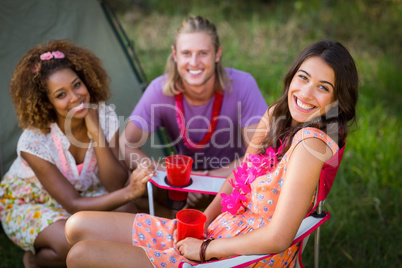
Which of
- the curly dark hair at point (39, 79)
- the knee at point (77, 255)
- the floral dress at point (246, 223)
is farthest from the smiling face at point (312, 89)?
the curly dark hair at point (39, 79)

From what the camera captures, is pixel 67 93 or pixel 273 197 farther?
pixel 67 93

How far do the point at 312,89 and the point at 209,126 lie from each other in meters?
1.10

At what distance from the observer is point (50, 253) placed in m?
2.06

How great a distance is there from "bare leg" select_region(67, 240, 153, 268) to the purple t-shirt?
1.09m

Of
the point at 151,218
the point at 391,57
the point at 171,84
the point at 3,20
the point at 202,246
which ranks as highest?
the point at 3,20

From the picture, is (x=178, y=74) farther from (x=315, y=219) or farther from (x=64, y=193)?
(x=315, y=219)

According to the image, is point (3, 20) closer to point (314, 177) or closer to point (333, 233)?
point (314, 177)

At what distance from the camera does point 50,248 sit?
2.08m

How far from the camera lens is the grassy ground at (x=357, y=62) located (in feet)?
8.12

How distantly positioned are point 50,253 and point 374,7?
A: 19.4ft

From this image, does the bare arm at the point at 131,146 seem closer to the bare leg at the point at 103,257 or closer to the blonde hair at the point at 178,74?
the blonde hair at the point at 178,74

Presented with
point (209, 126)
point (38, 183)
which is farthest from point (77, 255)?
point (209, 126)

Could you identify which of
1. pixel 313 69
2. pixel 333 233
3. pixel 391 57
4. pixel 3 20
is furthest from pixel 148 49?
pixel 313 69

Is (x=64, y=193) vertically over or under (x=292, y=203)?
over
